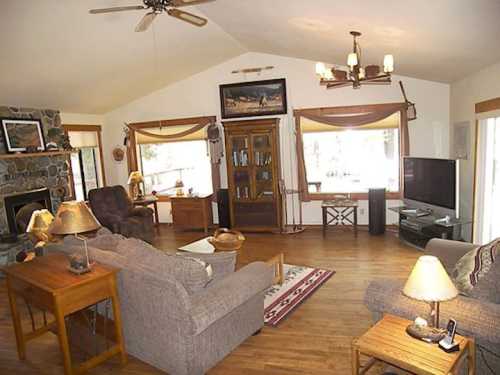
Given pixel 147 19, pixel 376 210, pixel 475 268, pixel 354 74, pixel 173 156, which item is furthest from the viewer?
pixel 173 156

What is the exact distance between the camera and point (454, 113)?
18.3 feet

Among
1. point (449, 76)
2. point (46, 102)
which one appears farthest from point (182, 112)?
point (449, 76)

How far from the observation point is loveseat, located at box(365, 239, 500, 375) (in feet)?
6.78

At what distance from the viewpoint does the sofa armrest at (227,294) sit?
97.3 inches

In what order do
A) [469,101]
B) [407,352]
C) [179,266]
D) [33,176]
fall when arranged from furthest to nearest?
[33,176]
[469,101]
[179,266]
[407,352]

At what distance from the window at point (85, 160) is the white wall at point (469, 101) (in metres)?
6.22

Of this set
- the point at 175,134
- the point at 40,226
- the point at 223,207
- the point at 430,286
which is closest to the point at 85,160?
the point at 175,134

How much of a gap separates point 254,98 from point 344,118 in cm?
165

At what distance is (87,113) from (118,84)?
1.41m

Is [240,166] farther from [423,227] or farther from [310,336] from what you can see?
[310,336]

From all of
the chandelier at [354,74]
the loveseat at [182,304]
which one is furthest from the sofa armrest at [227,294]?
the chandelier at [354,74]

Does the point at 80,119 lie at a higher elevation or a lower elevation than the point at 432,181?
higher

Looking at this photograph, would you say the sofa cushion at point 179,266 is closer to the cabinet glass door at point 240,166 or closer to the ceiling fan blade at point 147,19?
the ceiling fan blade at point 147,19

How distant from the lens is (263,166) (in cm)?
659
